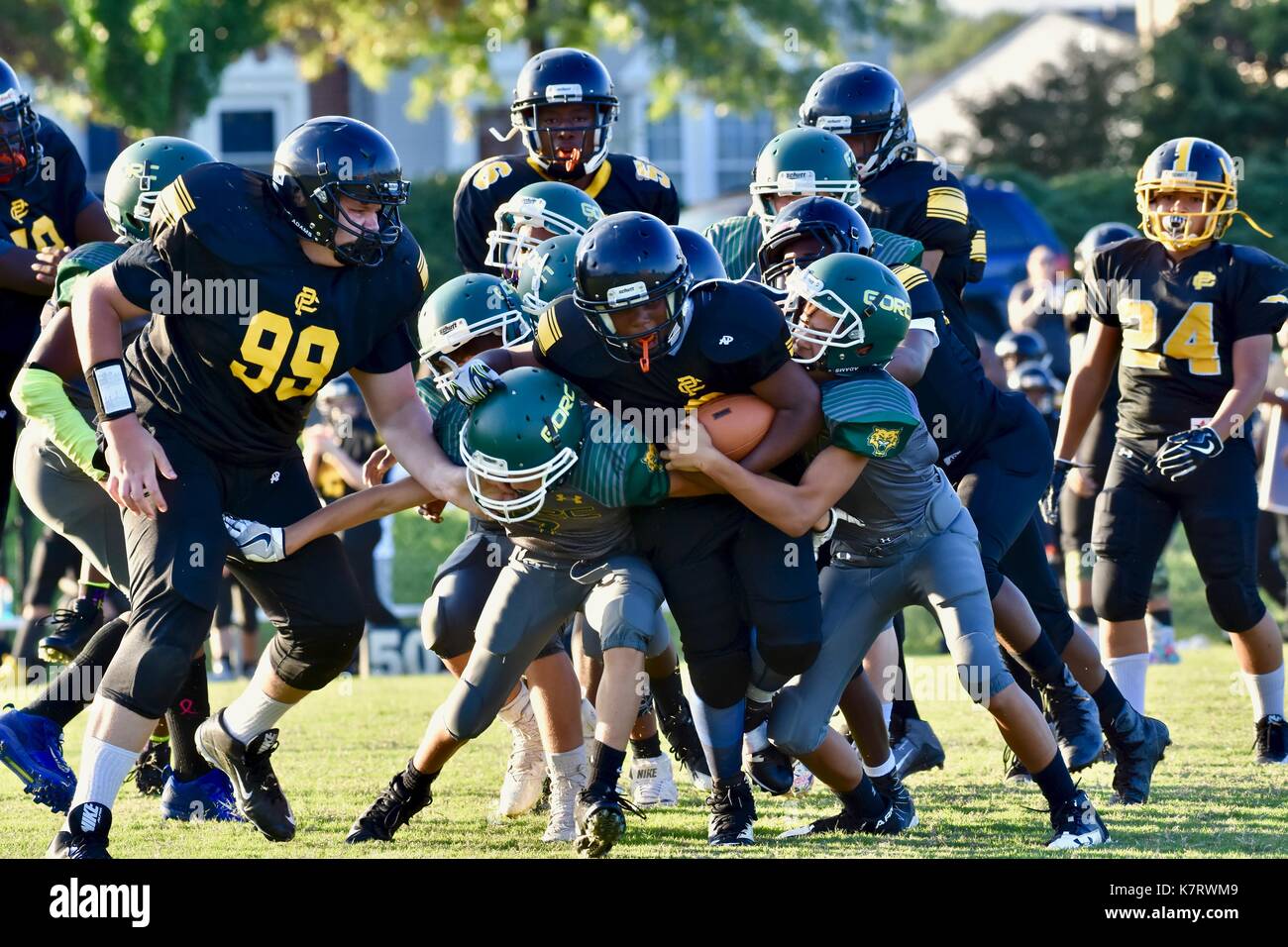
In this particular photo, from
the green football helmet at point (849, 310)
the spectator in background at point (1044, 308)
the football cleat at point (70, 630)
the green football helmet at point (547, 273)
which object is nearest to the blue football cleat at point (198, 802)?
the football cleat at point (70, 630)

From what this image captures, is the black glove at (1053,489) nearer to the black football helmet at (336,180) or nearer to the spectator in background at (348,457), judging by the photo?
the black football helmet at (336,180)

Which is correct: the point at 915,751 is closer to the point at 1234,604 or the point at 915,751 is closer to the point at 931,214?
the point at 1234,604

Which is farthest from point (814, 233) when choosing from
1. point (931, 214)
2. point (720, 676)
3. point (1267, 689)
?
point (1267, 689)

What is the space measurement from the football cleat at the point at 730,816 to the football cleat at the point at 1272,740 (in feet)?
7.07

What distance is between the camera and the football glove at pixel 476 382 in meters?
4.35

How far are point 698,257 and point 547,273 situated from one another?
1.33 ft

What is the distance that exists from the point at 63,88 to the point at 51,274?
16.5 m

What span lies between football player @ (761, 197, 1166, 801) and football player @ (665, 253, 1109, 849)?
0.77ft

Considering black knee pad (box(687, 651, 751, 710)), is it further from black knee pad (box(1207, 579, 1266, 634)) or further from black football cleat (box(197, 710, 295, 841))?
black knee pad (box(1207, 579, 1266, 634))

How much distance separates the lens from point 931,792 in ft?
18.2

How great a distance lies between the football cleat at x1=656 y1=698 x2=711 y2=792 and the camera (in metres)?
5.57

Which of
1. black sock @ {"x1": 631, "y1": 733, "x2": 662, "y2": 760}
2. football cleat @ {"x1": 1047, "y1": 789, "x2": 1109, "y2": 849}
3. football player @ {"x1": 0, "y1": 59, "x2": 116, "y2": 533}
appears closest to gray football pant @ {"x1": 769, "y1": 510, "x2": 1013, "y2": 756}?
football cleat @ {"x1": 1047, "y1": 789, "x2": 1109, "y2": 849}
